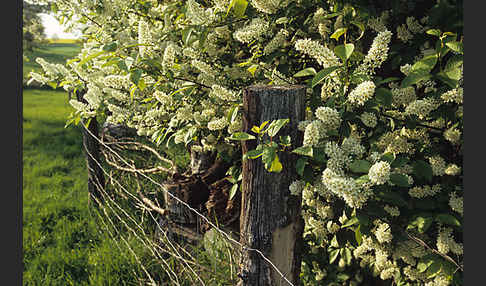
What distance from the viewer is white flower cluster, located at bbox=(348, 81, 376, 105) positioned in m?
1.23

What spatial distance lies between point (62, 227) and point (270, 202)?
3.39m

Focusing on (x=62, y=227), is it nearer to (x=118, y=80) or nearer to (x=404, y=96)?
(x=118, y=80)

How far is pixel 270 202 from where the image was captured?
5.16 feet

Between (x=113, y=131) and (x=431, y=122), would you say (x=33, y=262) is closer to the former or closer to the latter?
(x=113, y=131)

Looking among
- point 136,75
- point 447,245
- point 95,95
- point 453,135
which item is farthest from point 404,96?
point 95,95

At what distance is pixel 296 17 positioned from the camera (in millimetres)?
1842

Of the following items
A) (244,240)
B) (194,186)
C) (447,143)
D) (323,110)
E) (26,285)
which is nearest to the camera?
(323,110)

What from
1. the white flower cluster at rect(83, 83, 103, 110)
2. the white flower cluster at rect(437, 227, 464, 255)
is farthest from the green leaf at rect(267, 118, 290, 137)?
the white flower cluster at rect(83, 83, 103, 110)

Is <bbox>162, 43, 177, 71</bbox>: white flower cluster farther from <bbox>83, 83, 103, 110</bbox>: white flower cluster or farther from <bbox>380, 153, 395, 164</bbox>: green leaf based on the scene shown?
<bbox>380, 153, 395, 164</bbox>: green leaf

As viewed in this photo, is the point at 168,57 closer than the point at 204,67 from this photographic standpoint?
Yes

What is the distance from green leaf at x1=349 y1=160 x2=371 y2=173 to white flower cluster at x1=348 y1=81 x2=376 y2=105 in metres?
0.21

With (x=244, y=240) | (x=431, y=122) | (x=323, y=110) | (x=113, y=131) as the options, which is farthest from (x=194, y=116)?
(x=113, y=131)

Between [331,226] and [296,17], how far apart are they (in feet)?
3.68

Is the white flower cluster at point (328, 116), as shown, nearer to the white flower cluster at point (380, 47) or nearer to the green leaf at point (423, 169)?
the white flower cluster at point (380, 47)
